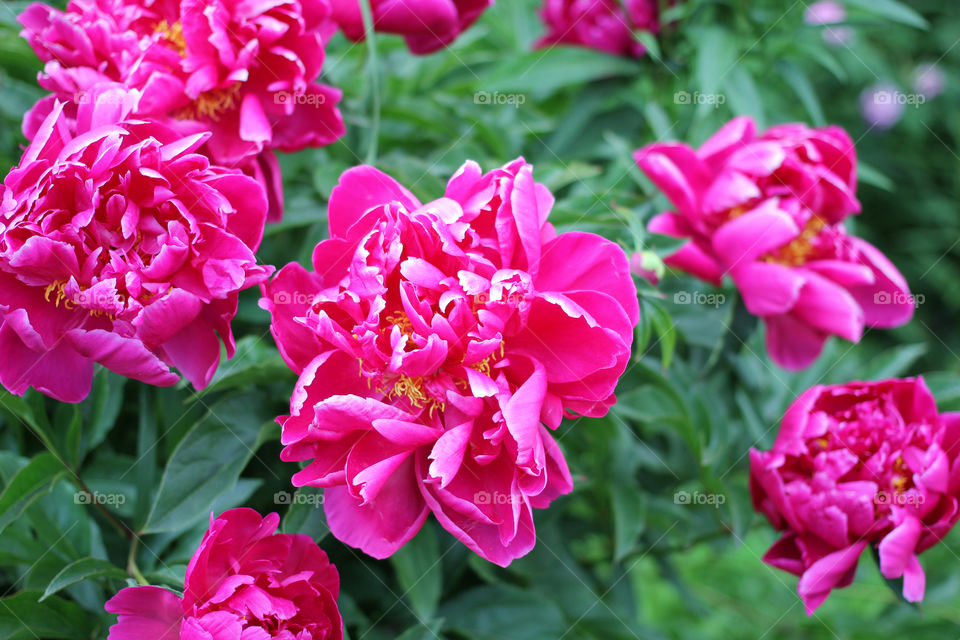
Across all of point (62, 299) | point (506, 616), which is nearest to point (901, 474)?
point (506, 616)

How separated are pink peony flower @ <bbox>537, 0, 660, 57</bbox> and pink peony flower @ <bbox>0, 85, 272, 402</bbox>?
73cm

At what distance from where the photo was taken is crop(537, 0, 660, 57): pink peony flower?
1187 mm

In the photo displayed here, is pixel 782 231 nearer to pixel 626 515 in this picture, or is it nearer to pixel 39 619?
pixel 626 515

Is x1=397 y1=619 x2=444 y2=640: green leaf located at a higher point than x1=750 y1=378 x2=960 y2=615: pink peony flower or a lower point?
lower

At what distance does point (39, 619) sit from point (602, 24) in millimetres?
1014

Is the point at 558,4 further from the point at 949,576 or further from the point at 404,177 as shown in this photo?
the point at 949,576

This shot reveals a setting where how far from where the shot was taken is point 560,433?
0.89 meters

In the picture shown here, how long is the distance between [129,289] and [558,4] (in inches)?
33.2

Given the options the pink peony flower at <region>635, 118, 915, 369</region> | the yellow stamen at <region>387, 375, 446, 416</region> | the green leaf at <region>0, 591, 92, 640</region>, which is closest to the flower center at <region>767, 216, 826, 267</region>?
the pink peony flower at <region>635, 118, 915, 369</region>

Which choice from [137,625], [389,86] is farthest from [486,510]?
[389,86]

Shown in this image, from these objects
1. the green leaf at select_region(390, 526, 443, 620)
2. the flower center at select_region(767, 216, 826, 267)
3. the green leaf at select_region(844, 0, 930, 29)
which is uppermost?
the green leaf at select_region(844, 0, 930, 29)

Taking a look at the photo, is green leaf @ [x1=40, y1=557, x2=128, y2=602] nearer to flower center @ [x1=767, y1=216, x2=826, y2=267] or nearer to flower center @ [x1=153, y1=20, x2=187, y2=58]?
flower center @ [x1=153, y1=20, x2=187, y2=58]

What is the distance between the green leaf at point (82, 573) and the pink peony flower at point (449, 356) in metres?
0.20

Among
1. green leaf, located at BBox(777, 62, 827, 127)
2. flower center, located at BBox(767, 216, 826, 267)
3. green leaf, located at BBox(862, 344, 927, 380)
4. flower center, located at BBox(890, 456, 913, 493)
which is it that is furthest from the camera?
green leaf, located at BBox(777, 62, 827, 127)
